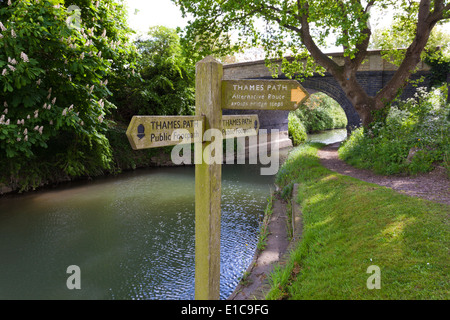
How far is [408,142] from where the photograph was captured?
8359mm

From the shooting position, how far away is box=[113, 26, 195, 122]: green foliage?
15828mm

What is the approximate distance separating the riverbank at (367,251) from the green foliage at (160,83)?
1174cm

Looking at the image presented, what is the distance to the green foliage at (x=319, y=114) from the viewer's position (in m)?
32.5

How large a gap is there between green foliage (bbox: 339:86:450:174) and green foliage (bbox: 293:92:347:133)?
2062 cm

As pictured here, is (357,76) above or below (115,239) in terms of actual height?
above

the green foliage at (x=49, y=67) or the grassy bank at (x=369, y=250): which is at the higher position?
the green foliage at (x=49, y=67)

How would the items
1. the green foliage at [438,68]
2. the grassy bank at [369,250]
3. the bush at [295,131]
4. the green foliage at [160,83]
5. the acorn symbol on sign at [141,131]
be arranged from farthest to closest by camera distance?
the bush at [295,131] < the green foliage at [160,83] < the green foliage at [438,68] < the grassy bank at [369,250] < the acorn symbol on sign at [141,131]

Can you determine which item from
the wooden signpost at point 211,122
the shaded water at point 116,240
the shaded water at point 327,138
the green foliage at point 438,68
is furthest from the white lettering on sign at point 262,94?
the shaded water at point 327,138

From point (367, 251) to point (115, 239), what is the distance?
5172mm

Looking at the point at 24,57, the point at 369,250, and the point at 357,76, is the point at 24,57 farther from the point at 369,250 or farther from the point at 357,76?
the point at 357,76

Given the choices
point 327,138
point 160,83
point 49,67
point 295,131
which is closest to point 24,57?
point 49,67

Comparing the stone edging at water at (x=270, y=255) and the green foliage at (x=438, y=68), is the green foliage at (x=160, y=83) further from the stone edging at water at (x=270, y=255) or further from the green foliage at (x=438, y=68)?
the green foliage at (x=438, y=68)

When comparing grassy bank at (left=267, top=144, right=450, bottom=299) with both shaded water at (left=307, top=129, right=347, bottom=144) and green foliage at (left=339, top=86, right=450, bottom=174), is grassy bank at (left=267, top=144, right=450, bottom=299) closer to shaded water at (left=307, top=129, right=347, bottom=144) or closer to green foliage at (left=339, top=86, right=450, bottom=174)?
green foliage at (left=339, top=86, right=450, bottom=174)

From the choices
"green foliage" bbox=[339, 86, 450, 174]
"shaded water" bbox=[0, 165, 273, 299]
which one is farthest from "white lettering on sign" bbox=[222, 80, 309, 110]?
"green foliage" bbox=[339, 86, 450, 174]
